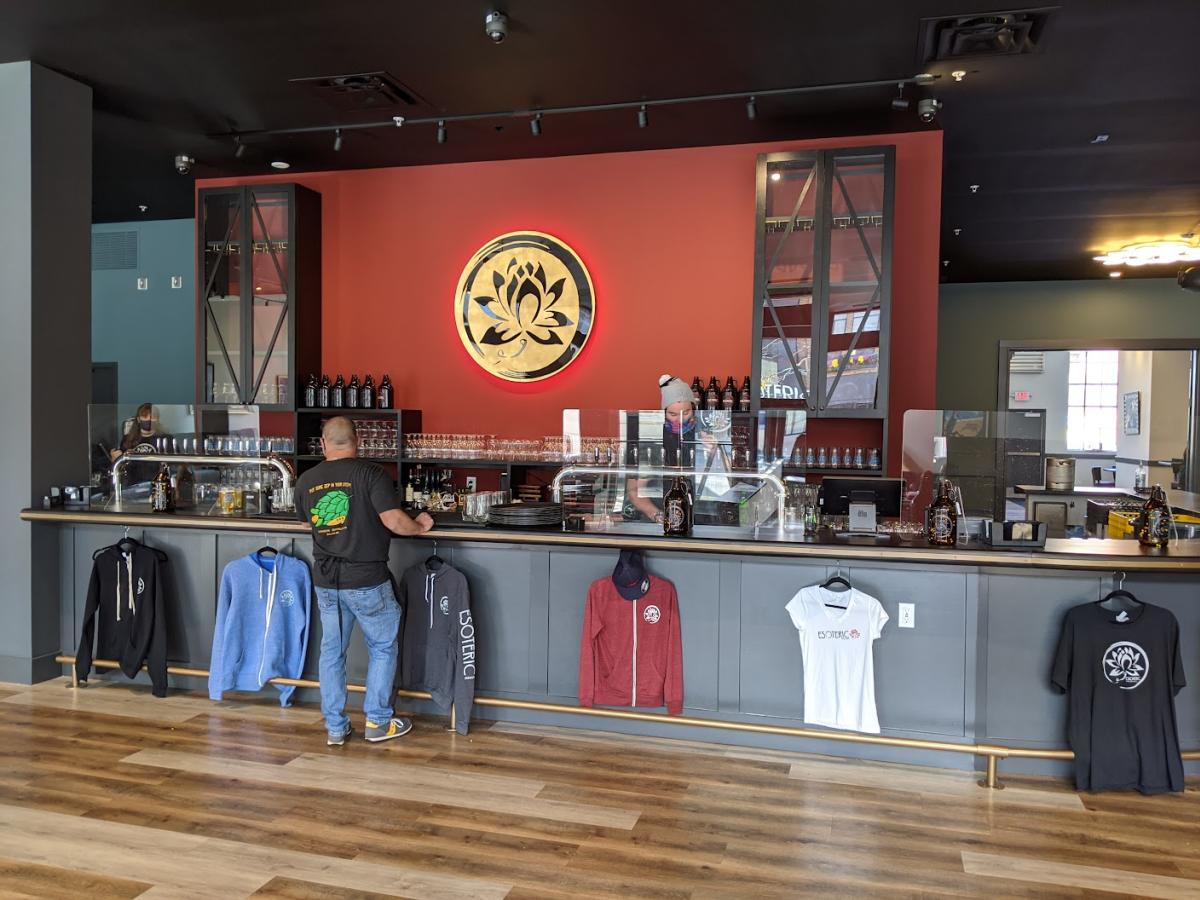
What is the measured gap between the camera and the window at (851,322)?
18.4 ft

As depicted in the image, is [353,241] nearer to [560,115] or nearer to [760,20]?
[560,115]

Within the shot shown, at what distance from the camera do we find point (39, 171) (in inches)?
205

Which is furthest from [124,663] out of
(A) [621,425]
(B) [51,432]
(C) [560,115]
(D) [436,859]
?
(C) [560,115]

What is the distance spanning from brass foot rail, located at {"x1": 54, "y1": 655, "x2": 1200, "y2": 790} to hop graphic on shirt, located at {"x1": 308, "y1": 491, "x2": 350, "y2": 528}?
0.90 m

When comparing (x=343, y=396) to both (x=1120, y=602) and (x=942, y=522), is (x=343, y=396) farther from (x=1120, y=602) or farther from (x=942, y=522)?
(x=1120, y=602)

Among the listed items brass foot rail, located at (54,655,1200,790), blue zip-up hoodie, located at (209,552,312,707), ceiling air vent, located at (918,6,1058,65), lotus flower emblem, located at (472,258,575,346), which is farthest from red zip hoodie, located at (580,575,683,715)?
ceiling air vent, located at (918,6,1058,65)

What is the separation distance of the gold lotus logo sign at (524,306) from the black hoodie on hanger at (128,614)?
279 cm

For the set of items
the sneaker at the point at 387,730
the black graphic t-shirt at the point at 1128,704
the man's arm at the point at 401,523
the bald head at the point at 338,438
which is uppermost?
the bald head at the point at 338,438

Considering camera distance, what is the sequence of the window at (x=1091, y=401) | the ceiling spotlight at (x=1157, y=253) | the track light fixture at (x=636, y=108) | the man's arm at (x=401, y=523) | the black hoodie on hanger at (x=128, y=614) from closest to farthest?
the man's arm at (x=401, y=523)
the black hoodie on hanger at (x=128, y=614)
the track light fixture at (x=636, y=108)
the ceiling spotlight at (x=1157, y=253)
the window at (x=1091, y=401)

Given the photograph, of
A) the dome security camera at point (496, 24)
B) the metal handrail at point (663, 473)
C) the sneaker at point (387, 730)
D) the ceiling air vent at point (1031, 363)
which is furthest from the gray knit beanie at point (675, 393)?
the ceiling air vent at point (1031, 363)

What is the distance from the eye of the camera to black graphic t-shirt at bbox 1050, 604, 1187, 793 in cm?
375

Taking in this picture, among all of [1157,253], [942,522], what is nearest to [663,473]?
[942,522]

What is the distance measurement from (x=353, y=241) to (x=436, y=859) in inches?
204

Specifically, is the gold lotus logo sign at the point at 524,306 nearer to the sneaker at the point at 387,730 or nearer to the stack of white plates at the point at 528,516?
the stack of white plates at the point at 528,516
